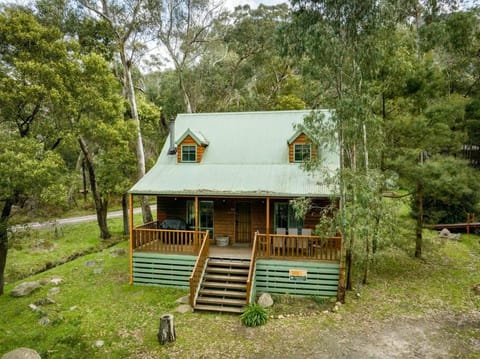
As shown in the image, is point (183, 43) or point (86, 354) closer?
point (86, 354)

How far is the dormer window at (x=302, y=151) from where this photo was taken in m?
14.3

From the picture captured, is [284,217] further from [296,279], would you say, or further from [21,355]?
[21,355]

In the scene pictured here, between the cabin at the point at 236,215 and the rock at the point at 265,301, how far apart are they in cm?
31

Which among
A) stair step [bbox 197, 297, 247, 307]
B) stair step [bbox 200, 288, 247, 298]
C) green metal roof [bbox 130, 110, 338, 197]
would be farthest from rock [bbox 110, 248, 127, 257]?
stair step [bbox 197, 297, 247, 307]

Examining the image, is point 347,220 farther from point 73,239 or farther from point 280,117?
point 73,239

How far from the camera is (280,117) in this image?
1639 centimetres

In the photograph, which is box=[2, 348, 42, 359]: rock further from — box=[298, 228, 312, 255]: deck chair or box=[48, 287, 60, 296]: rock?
box=[298, 228, 312, 255]: deck chair

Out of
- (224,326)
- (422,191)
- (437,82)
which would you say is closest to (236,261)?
(224,326)

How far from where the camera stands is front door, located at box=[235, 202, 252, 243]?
14.9 metres

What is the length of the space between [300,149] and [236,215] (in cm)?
413

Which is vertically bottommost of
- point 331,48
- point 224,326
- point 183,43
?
point 224,326

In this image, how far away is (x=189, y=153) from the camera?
609 inches

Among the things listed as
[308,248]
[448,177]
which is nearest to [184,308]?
[308,248]

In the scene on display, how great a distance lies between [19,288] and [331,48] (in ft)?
46.1
